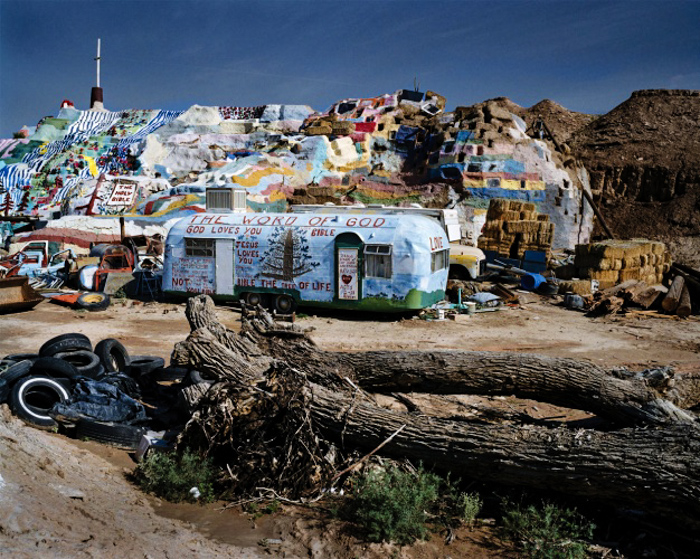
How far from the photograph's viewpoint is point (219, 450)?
651 centimetres

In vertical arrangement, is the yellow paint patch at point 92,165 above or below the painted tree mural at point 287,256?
above

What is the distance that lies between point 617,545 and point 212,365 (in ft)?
15.0

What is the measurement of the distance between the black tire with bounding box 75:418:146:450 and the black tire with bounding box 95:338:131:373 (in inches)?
84.1

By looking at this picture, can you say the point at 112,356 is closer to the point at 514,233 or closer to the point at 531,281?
the point at 531,281

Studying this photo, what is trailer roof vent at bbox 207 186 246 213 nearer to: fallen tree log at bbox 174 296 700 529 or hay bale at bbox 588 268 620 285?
fallen tree log at bbox 174 296 700 529

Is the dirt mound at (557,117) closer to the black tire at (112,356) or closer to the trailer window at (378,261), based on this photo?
the trailer window at (378,261)

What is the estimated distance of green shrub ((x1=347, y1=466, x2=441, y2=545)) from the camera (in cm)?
517

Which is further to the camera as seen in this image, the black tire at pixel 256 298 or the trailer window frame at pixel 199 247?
the trailer window frame at pixel 199 247

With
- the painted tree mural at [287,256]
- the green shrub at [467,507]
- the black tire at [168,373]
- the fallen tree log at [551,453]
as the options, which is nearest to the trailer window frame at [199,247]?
the painted tree mural at [287,256]

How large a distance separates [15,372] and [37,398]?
44 centimetres

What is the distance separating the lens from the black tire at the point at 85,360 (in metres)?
8.68

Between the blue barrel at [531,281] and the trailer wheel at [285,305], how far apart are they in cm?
815

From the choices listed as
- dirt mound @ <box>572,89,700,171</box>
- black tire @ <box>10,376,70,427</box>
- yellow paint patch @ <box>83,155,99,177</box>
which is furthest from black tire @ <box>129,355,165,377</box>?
yellow paint patch @ <box>83,155,99,177</box>

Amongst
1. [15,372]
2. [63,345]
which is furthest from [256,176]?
[15,372]
